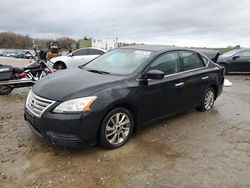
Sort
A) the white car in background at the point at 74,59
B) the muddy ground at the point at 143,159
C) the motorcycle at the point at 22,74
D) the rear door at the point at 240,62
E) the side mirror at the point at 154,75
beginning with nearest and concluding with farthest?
1. the muddy ground at the point at 143,159
2. the side mirror at the point at 154,75
3. the motorcycle at the point at 22,74
4. the white car in background at the point at 74,59
5. the rear door at the point at 240,62

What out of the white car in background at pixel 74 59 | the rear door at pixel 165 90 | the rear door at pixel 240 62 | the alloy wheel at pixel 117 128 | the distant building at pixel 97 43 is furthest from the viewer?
the distant building at pixel 97 43

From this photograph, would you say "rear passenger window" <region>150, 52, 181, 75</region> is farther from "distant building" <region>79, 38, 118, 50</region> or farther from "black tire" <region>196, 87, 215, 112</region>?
"distant building" <region>79, 38, 118, 50</region>

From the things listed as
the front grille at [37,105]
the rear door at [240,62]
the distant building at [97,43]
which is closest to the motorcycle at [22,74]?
the front grille at [37,105]

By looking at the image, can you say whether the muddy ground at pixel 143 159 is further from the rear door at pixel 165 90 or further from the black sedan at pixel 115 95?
the rear door at pixel 165 90

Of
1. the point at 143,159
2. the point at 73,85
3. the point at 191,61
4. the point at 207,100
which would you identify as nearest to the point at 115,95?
the point at 73,85

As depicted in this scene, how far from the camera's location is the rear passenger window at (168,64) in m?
4.56

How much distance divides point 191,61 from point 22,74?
511 cm

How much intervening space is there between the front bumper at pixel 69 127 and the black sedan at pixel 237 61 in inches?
465

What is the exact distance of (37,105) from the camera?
3.69m

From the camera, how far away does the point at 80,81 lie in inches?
154

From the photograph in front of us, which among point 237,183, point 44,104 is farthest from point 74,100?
point 237,183

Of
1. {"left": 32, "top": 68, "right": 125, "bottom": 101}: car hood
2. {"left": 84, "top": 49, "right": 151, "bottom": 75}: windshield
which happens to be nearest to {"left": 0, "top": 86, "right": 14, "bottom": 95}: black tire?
{"left": 84, "top": 49, "right": 151, "bottom": 75}: windshield

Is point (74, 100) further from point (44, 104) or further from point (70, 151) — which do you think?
→ point (70, 151)

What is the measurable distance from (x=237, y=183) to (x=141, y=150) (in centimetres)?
138
